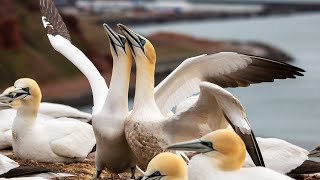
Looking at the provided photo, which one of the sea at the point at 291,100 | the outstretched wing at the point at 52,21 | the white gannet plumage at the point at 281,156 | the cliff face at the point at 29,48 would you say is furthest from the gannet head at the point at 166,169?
the cliff face at the point at 29,48

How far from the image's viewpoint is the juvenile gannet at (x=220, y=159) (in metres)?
5.56

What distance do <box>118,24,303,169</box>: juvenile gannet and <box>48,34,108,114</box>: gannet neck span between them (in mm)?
469

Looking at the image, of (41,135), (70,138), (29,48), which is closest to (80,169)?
(70,138)

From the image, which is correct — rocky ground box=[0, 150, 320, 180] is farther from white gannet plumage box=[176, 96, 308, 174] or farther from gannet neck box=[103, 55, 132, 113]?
gannet neck box=[103, 55, 132, 113]

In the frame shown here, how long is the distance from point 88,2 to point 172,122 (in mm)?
124891

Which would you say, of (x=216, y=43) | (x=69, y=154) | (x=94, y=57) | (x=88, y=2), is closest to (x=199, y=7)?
(x=88, y=2)

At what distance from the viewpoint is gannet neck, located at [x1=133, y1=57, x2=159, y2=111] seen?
7297mm

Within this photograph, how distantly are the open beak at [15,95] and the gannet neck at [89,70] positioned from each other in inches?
19.4

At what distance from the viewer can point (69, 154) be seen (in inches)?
331

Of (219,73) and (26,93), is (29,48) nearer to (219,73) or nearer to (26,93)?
(26,93)

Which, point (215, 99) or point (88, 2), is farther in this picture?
point (88, 2)

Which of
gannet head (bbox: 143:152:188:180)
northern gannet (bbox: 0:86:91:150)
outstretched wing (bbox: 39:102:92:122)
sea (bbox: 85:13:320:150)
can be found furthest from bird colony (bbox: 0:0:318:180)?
sea (bbox: 85:13:320:150)

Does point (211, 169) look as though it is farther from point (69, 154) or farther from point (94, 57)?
point (94, 57)

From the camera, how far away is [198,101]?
22.3 ft
